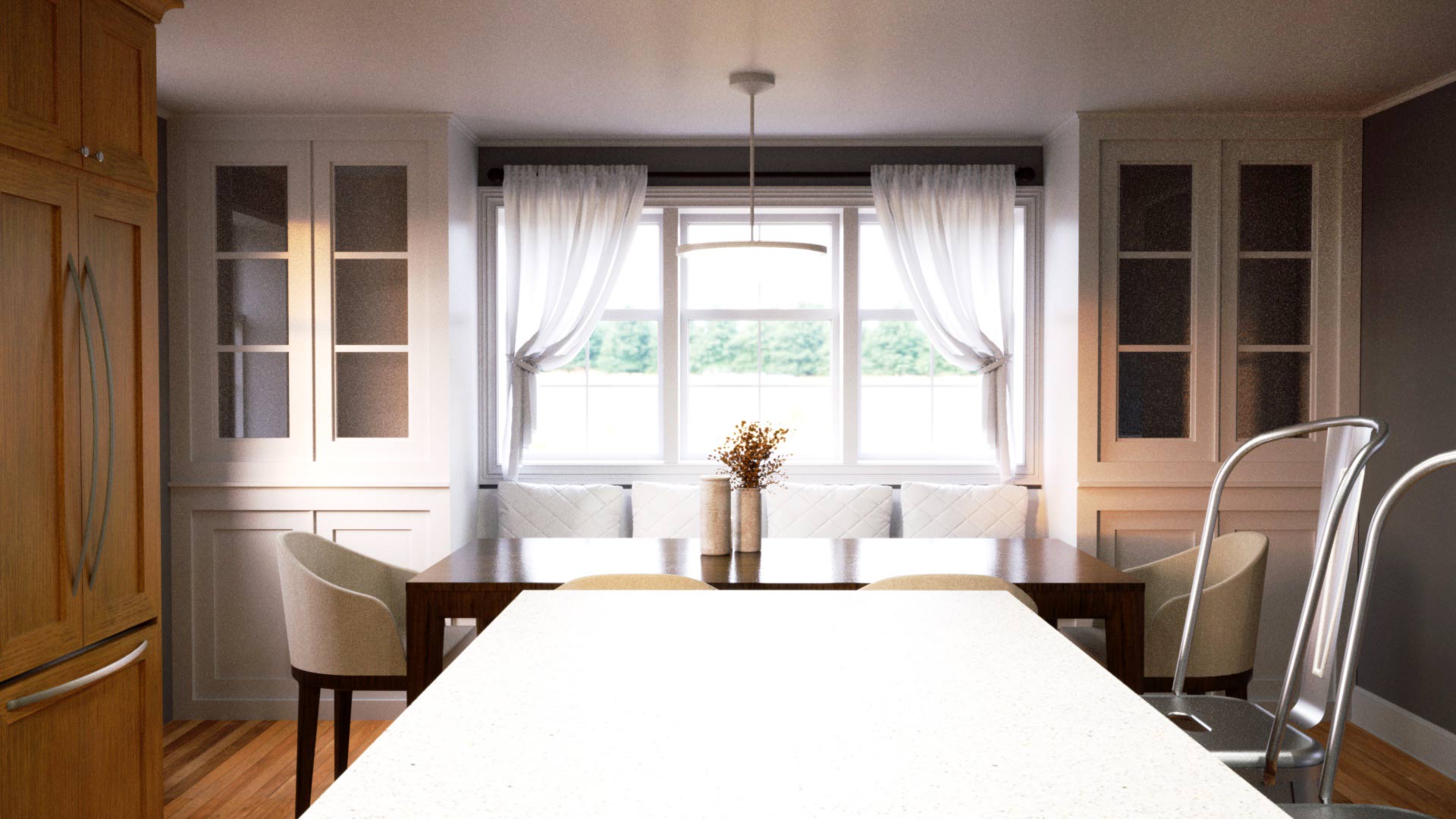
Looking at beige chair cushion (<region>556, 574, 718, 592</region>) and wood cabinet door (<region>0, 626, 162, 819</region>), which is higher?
Result: beige chair cushion (<region>556, 574, 718, 592</region>)

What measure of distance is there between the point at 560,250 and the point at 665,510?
1.26m

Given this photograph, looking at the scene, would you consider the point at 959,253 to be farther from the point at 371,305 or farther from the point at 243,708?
the point at 243,708

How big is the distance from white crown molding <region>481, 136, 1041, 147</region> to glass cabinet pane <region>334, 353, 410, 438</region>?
1.13 meters

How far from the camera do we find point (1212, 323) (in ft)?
13.6

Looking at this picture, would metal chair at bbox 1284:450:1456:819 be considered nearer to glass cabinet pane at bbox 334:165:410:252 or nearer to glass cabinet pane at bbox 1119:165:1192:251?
glass cabinet pane at bbox 1119:165:1192:251

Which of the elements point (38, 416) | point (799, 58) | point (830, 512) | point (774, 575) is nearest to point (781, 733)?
point (774, 575)

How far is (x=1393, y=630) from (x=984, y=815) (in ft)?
12.8

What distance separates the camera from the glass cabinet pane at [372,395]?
412 cm

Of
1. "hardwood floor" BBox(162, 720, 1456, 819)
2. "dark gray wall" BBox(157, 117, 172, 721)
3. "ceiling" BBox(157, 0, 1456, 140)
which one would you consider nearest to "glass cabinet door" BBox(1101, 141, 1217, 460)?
"ceiling" BBox(157, 0, 1456, 140)

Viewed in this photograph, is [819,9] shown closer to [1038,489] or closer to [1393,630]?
[1038,489]

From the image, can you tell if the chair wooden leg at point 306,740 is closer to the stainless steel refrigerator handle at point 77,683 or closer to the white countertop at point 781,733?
the stainless steel refrigerator handle at point 77,683

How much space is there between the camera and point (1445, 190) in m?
3.55

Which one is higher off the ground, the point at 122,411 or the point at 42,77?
the point at 42,77

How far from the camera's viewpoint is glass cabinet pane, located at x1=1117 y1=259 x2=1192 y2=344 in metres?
4.16
